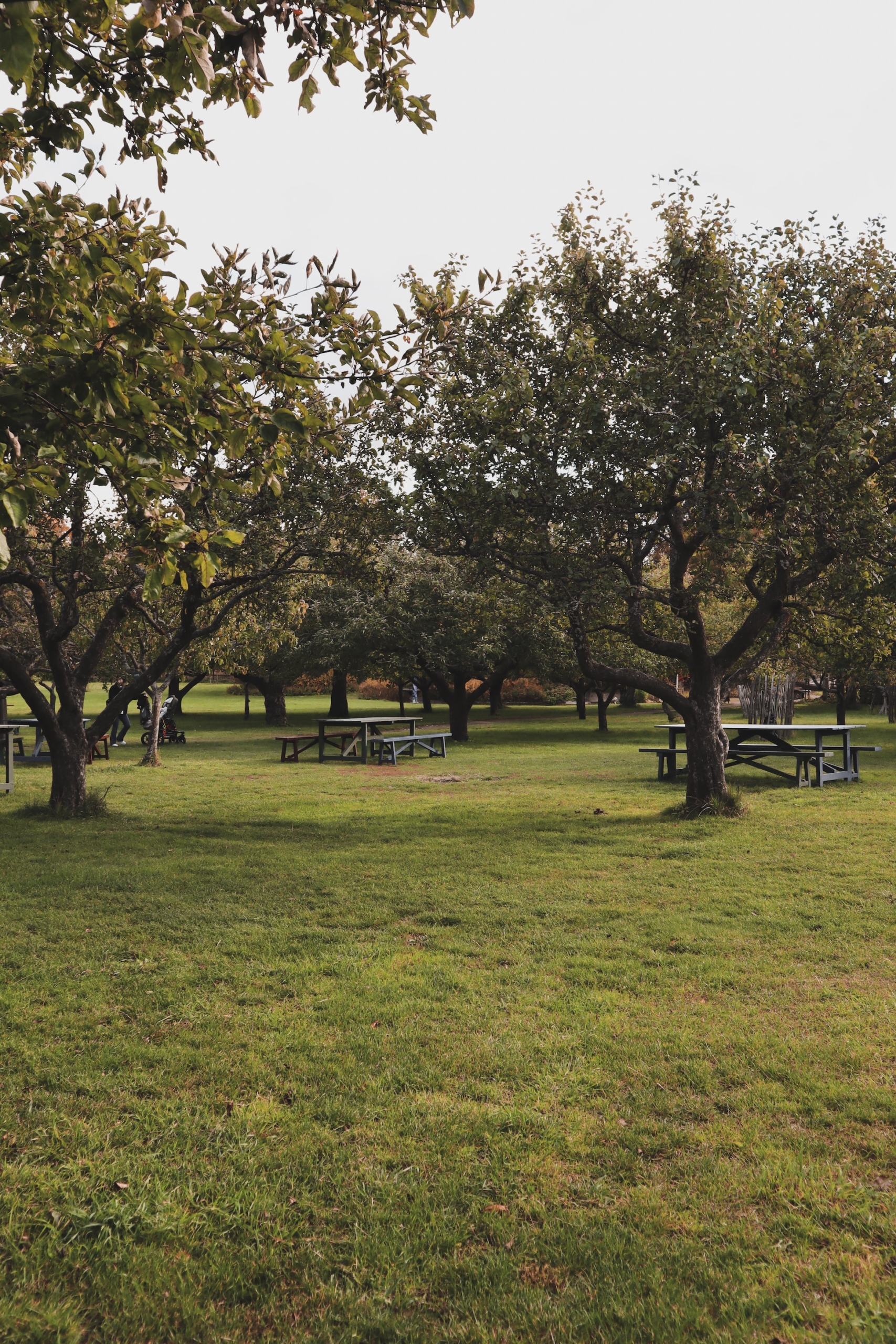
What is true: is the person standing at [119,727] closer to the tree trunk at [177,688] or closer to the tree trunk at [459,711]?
the tree trunk at [177,688]

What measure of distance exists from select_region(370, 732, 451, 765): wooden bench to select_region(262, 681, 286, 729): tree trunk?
44.1 ft

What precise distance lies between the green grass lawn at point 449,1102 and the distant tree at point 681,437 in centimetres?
399

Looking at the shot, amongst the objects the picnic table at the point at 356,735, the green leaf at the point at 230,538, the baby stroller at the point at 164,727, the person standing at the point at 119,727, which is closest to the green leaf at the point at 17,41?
the green leaf at the point at 230,538

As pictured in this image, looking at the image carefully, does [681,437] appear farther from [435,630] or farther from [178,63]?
[435,630]

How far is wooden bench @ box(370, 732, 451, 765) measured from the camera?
73.9 feet

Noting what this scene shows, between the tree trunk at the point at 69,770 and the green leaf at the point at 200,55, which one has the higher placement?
the green leaf at the point at 200,55

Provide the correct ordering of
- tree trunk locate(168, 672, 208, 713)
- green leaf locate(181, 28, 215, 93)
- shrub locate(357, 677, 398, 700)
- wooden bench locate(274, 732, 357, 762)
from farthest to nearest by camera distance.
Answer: shrub locate(357, 677, 398, 700)
tree trunk locate(168, 672, 208, 713)
wooden bench locate(274, 732, 357, 762)
green leaf locate(181, 28, 215, 93)

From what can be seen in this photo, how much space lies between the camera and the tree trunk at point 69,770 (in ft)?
42.6

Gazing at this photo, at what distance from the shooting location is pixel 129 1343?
108 inches

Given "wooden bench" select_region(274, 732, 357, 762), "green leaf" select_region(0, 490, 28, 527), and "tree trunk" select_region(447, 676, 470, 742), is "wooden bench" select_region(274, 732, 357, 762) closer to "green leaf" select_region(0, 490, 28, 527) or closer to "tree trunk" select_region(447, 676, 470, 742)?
"tree trunk" select_region(447, 676, 470, 742)

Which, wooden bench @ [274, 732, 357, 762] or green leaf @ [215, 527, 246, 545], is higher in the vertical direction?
green leaf @ [215, 527, 246, 545]

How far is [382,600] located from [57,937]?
2046cm

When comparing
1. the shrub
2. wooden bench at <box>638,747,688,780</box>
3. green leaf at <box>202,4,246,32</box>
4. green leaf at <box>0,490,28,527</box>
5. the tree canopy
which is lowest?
wooden bench at <box>638,747,688,780</box>

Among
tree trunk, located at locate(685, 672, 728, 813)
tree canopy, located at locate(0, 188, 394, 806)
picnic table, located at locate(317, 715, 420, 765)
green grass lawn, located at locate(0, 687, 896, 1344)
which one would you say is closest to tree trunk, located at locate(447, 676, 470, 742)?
picnic table, located at locate(317, 715, 420, 765)
